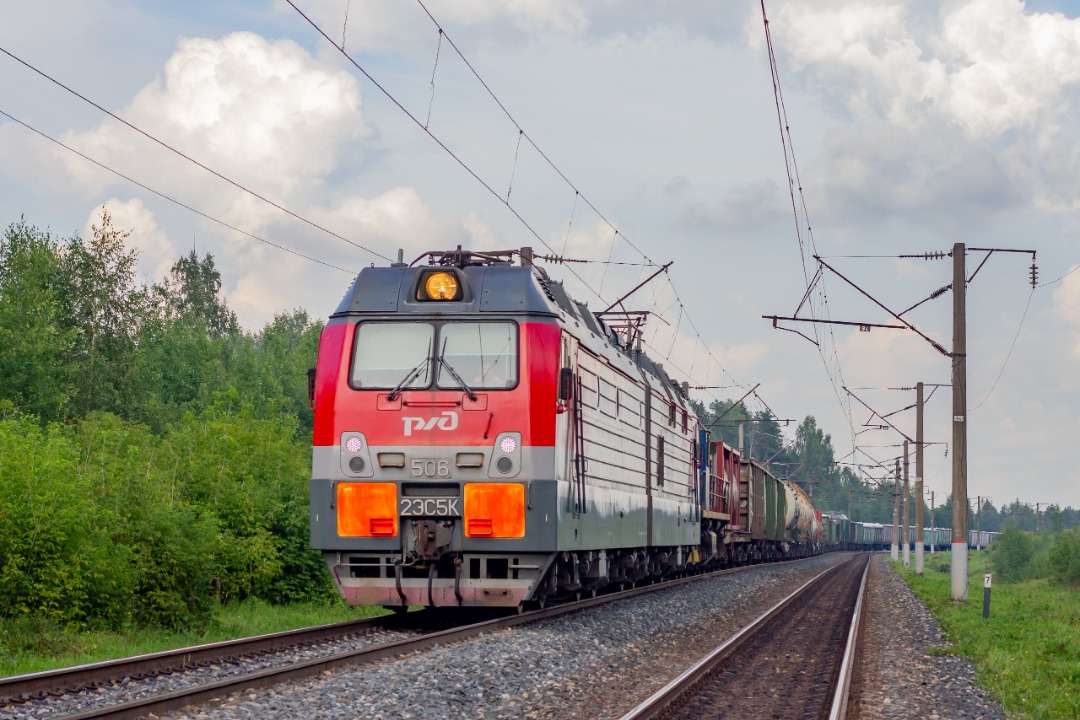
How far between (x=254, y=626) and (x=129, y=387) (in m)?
33.0

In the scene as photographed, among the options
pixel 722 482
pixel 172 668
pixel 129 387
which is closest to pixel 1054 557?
pixel 722 482

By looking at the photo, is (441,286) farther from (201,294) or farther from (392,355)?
(201,294)

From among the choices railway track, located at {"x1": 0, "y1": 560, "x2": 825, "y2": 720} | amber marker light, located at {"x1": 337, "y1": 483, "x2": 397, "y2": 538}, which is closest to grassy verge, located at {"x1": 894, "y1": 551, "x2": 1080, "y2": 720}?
railway track, located at {"x1": 0, "y1": 560, "x2": 825, "y2": 720}

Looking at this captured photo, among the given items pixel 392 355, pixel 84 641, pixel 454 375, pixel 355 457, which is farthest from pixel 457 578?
pixel 84 641

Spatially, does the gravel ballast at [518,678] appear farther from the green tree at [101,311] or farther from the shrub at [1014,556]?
the shrub at [1014,556]

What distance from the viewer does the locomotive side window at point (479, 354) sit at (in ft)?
49.7

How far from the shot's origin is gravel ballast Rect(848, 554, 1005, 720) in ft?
36.2

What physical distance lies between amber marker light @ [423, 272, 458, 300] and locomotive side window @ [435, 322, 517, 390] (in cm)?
41

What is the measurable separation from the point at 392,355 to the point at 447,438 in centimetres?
131

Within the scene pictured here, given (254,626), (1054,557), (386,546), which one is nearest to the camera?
(386,546)

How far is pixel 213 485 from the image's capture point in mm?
18391

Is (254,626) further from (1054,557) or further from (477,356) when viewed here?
(1054,557)

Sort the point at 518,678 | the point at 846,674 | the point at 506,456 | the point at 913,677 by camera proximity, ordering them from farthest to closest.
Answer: the point at 506,456 → the point at 913,677 → the point at 846,674 → the point at 518,678

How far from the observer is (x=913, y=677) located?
44.0 ft
